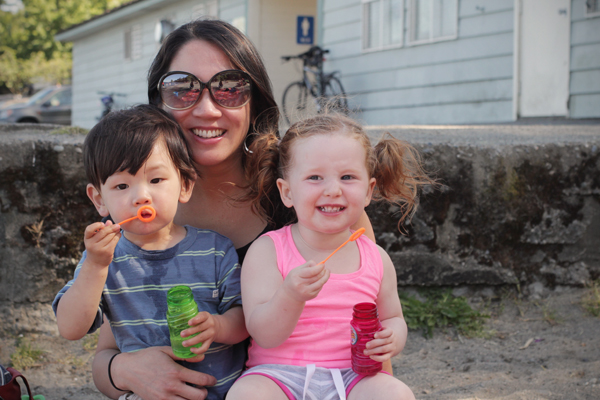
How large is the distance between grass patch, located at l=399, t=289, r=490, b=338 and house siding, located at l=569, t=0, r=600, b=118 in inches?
151

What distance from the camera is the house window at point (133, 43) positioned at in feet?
45.4

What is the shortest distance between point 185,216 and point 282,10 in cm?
996

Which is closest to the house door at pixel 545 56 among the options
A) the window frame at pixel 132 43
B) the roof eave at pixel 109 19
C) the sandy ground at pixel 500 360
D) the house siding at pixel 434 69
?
the house siding at pixel 434 69

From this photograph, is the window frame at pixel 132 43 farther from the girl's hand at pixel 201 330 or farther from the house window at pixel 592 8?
the girl's hand at pixel 201 330

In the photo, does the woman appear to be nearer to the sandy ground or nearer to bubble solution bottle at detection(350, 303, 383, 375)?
bubble solution bottle at detection(350, 303, 383, 375)

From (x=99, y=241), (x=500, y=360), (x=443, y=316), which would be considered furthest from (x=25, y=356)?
(x=500, y=360)

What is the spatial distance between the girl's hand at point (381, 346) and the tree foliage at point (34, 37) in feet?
92.4

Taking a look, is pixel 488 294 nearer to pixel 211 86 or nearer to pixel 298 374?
pixel 298 374

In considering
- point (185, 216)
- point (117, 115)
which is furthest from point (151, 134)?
point (185, 216)

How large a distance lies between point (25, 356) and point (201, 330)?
1.58 metres

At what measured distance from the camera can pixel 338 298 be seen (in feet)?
5.40

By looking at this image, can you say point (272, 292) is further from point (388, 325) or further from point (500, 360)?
point (500, 360)

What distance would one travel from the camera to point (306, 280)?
1.41 m

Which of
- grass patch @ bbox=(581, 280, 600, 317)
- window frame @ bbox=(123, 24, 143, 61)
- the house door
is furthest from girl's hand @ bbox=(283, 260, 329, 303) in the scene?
window frame @ bbox=(123, 24, 143, 61)
